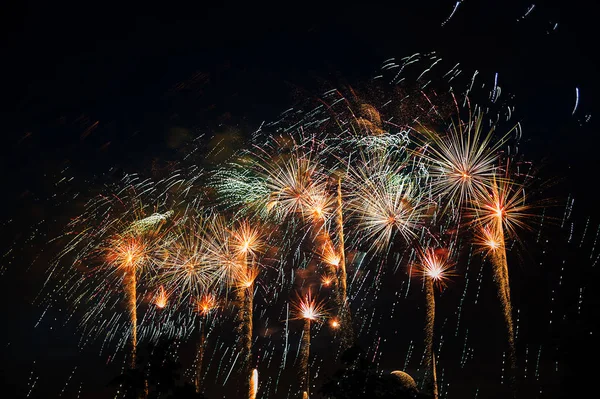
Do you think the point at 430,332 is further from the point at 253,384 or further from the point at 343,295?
the point at 253,384

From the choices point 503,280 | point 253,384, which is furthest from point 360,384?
point 253,384

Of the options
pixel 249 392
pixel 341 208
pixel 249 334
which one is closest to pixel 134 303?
pixel 249 334

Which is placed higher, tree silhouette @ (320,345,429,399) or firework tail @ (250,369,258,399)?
firework tail @ (250,369,258,399)

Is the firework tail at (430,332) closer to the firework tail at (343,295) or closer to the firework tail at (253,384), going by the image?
the firework tail at (343,295)

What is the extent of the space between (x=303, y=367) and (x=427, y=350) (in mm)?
11396

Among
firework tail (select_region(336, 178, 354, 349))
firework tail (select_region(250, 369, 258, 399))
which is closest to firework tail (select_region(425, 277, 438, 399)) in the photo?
firework tail (select_region(336, 178, 354, 349))

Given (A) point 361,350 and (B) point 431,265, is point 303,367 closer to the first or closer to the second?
(B) point 431,265

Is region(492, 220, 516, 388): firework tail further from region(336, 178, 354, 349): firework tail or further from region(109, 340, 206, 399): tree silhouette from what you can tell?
region(109, 340, 206, 399): tree silhouette

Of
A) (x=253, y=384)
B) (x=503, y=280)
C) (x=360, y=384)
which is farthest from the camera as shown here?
(x=253, y=384)

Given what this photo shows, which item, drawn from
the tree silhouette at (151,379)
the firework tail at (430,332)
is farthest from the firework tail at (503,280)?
the tree silhouette at (151,379)

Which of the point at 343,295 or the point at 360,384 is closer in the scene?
the point at 360,384

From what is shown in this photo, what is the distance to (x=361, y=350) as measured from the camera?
674 inches

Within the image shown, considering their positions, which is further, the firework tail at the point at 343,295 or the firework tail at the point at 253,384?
the firework tail at the point at 253,384

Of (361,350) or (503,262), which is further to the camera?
(503,262)
